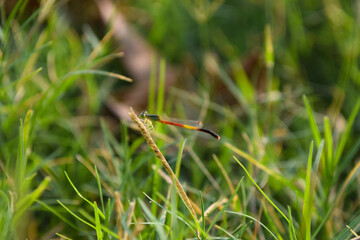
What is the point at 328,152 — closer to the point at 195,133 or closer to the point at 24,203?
the point at 195,133

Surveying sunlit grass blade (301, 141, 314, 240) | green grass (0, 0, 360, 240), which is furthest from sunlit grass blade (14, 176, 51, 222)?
sunlit grass blade (301, 141, 314, 240)

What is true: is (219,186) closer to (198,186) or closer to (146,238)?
(198,186)

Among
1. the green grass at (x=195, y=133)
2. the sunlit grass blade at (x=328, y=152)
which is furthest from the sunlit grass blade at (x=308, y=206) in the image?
the sunlit grass blade at (x=328, y=152)

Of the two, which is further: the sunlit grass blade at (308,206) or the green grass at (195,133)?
the green grass at (195,133)

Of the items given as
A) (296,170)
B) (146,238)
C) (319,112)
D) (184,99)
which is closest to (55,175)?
(146,238)

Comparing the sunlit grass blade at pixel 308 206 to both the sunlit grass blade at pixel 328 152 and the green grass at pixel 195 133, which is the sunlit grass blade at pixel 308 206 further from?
the sunlit grass blade at pixel 328 152

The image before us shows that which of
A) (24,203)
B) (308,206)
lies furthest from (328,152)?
(24,203)

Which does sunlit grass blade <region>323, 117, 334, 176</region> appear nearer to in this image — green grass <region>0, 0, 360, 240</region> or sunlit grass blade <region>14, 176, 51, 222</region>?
green grass <region>0, 0, 360, 240</region>

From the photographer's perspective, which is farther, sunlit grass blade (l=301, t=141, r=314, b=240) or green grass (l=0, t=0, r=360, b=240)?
green grass (l=0, t=0, r=360, b=240)
